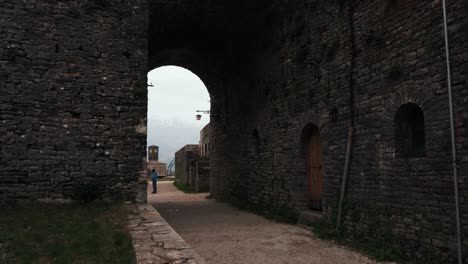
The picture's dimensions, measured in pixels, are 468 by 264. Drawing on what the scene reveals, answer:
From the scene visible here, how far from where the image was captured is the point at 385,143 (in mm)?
7086

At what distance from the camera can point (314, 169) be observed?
10078 millimetres

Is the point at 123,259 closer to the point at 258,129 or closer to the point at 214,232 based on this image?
the point at 214,232

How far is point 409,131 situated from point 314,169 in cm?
350

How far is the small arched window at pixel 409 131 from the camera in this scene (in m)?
6.73

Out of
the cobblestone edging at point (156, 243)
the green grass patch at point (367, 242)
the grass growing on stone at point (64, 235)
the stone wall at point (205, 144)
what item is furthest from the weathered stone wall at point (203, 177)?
the cobblestone edging at point (156, 243)

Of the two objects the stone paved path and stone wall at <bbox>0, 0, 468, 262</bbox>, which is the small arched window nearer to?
stone wall at <bbox>0, 0, 468, 262</bbox>

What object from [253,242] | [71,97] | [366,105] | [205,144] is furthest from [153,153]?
[366,105]

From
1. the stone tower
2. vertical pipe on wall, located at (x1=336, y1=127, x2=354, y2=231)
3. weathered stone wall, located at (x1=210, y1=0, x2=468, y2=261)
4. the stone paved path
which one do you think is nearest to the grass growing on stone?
the stone paved path

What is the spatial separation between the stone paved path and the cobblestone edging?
40.0 inches

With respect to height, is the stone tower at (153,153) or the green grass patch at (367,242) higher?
the stone tower at (153,153)

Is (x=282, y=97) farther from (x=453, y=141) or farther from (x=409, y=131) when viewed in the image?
(x=453, y=141)

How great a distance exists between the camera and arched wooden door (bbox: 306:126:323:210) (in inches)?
388

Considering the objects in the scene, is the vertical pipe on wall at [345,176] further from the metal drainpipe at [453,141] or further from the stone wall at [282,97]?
the metal drainpipe at [453,141]

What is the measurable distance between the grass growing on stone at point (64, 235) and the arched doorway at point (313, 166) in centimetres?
461
